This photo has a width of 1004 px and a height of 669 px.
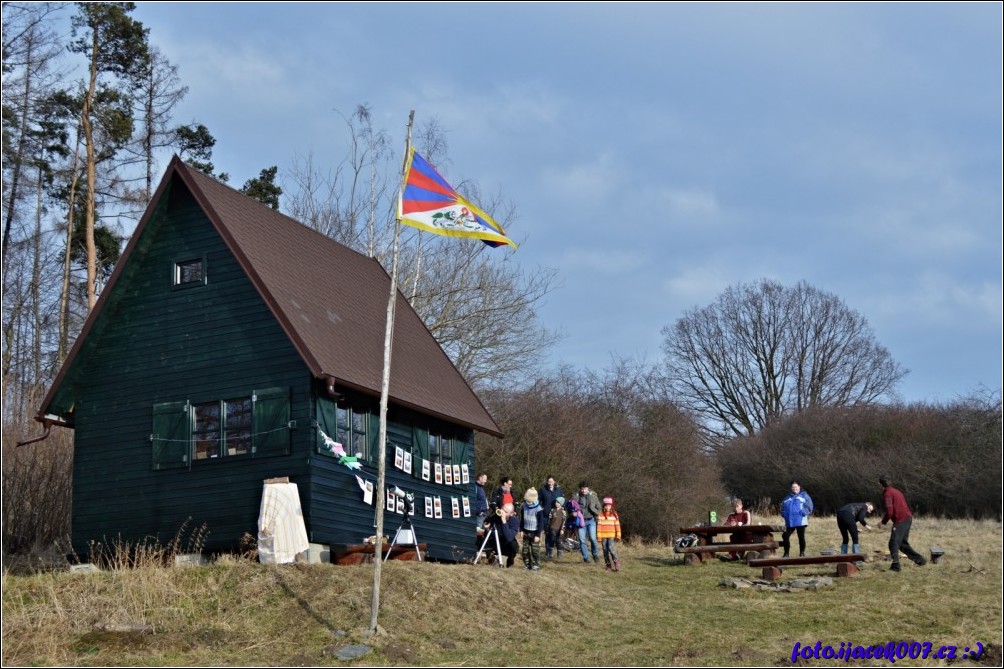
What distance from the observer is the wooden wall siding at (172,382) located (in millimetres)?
20719

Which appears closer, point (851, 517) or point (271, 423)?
point (271, 423)

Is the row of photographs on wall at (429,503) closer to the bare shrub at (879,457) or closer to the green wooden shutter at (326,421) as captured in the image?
the green wooden shutter at (326,421)

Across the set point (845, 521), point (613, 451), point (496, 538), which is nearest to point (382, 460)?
point (496, 538)

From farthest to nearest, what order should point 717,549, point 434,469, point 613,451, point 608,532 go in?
point 613,451 → point 717,549 → point 608,532 → point 434,469

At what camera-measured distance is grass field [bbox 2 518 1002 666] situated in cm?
1522

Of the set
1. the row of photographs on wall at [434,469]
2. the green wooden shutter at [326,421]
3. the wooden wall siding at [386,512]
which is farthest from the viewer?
the row of photographs on wall at [434,469]

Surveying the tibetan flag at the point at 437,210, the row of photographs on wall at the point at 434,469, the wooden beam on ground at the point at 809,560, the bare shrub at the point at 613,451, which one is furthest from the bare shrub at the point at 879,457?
the tibetan flag at the point at 437,210

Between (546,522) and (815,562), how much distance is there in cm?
663

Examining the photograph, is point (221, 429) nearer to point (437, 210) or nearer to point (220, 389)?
point (220, 389)

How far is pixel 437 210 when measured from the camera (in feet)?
56.6

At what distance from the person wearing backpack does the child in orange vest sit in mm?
219

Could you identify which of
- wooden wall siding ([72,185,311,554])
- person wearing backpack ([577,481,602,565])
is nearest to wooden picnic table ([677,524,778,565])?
person wearing backpack ([577,481,602,565])

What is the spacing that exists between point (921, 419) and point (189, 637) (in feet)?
129

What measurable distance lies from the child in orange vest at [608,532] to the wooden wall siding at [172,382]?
7.76 metres
